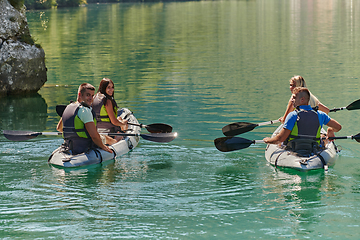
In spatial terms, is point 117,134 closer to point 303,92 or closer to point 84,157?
point 84,157

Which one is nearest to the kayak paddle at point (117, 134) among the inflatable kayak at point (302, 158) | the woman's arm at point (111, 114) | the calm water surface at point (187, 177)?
the calm water surface at point (187, 177)

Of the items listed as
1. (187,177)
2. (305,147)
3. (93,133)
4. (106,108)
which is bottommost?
(187,177)

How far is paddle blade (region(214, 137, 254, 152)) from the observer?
26.6 ft

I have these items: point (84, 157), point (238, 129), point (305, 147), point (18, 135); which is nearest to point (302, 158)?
point (305, 147)

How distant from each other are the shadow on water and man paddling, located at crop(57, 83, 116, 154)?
3.54 metres

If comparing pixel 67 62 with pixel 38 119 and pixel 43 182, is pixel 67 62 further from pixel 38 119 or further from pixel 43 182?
pixel 43 182

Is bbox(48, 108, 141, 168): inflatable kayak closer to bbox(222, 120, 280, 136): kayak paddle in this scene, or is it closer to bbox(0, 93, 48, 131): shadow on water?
bbox(222, 120, 280, 136): kayak paddle

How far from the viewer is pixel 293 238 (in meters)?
5.28

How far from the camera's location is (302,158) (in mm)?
7434

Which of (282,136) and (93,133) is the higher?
(93,133)

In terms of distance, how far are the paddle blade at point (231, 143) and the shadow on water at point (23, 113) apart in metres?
5.14

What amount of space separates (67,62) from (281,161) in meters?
17.0

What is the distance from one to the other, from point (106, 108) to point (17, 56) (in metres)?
7.48

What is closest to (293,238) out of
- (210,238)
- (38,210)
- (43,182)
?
(210,238)
